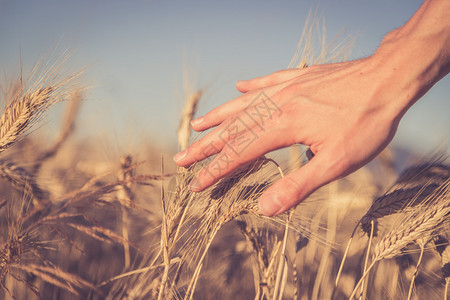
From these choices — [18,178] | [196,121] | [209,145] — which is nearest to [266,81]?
[196,121]

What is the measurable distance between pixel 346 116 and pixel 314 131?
113 millimetres

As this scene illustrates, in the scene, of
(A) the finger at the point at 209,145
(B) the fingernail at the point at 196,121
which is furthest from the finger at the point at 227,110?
(A) the finger at the point at 209,145

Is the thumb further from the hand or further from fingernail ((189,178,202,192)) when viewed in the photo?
fingernail ((189,178,202,192))

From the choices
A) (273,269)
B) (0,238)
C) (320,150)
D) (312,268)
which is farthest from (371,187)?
(0,238)

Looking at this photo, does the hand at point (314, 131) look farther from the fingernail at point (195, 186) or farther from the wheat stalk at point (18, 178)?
the wheat stalk at point (18, 178)

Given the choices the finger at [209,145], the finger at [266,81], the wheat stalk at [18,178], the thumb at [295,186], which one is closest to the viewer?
the thumb at [295,186]

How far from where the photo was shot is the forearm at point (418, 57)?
929 mm

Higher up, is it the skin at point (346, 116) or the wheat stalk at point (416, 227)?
the skin at point (346, 116)

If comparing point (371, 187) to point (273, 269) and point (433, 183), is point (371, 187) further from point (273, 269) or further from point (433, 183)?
point (273, 269)

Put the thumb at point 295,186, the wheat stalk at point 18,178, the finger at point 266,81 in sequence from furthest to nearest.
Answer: the finger at point 266,81
the wheat stalk at point 18,178
the thumb at point 295,186

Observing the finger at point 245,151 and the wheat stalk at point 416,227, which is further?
the wheat stalk at point 416,227

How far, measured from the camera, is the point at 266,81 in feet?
5.26

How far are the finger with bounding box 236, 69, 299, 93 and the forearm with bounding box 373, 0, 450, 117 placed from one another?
23.7 inches

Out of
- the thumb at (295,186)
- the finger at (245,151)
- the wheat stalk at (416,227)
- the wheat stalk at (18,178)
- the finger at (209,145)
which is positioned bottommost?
the wheat stalk at (416,227)
